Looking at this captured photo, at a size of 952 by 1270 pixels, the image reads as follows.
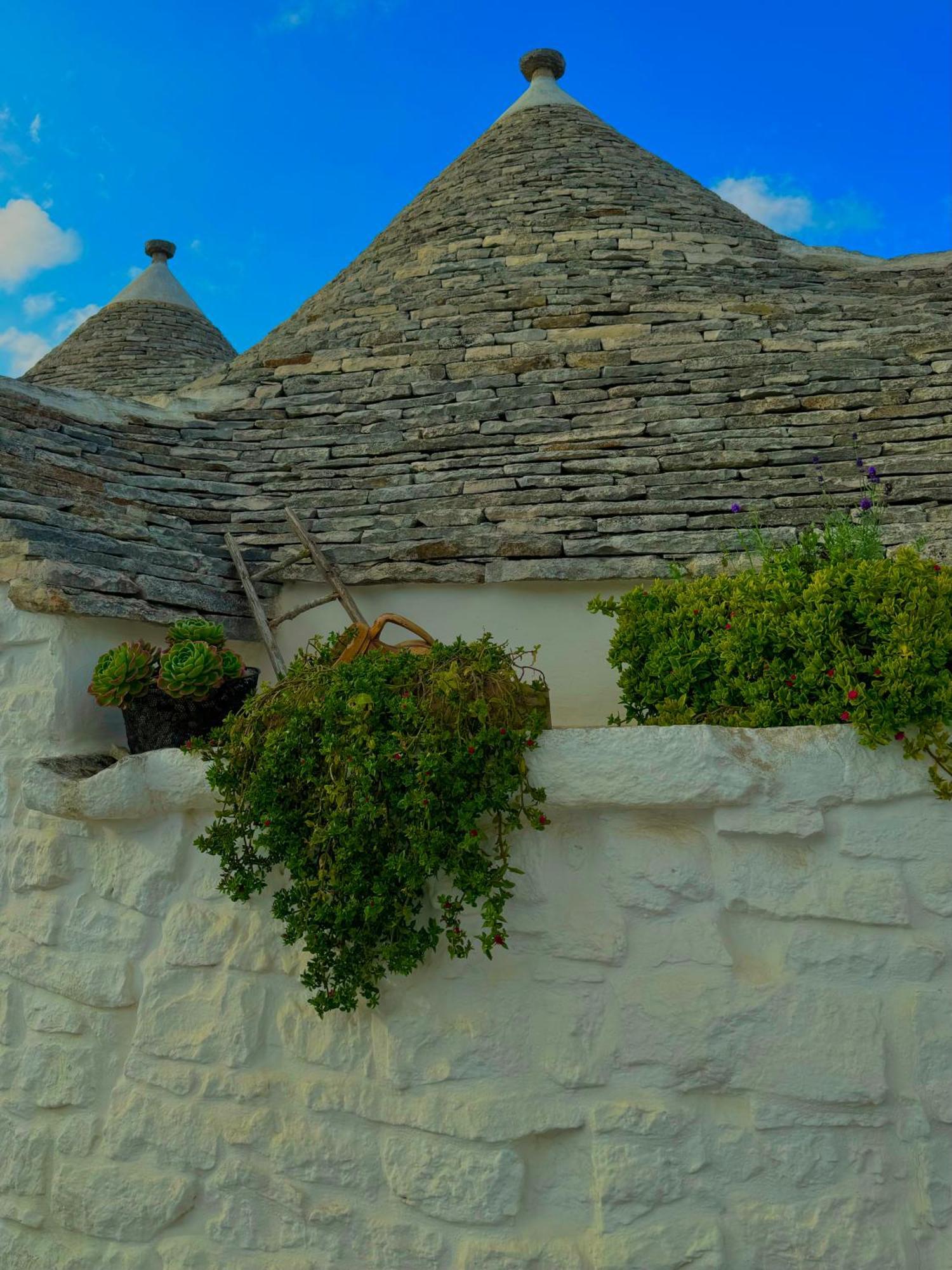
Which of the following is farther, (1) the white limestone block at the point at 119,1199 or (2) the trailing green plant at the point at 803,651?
(1) the white limestone block at the point at 119,1199

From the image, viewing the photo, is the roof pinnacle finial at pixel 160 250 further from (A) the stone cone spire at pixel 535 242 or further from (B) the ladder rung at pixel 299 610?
(B) the ladder rung at pixel 299 610

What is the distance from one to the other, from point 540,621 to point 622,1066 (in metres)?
2.28

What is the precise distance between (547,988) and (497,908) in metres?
0.29

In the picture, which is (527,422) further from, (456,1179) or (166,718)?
(456,1179)

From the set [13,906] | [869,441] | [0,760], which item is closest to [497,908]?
[13,906]

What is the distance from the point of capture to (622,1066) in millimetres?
2123

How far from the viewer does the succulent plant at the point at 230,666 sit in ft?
9.91

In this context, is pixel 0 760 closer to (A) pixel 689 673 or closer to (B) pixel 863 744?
(A) pixel 689 673

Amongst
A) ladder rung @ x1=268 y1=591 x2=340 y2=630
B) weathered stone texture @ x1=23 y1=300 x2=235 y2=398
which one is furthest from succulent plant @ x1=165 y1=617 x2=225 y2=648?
weathered stone texture @ x1=23 y1=300 x2=235 y2=398

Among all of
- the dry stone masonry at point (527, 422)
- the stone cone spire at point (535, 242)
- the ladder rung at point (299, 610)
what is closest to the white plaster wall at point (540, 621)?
the dry stone masonry at point (527, 422)

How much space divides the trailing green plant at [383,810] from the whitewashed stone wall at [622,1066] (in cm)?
12

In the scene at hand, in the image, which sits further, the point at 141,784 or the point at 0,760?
the point at 0,760

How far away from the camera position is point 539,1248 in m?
2.08

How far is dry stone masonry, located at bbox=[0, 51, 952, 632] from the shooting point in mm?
4004
